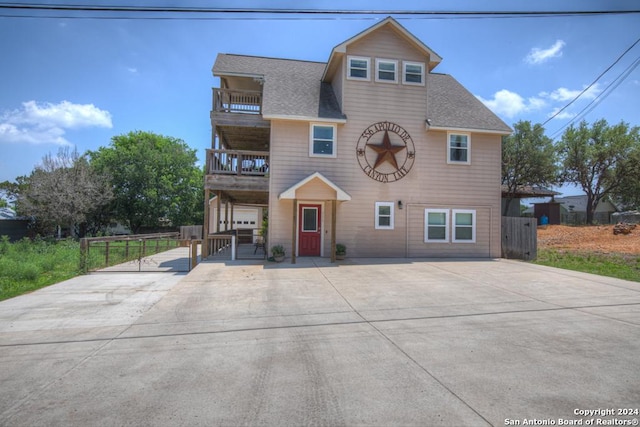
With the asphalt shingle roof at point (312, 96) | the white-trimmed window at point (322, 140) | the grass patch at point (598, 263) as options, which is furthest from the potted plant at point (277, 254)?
the grass patch at point (598, 263)

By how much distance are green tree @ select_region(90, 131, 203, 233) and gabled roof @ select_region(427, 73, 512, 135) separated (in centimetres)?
2384

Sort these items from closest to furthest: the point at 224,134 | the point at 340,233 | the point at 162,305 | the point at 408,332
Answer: the point at 408,332
the point at 162,305
the point at 340,233
the point at 224,134

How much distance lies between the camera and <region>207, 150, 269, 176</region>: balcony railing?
1348 centimetres

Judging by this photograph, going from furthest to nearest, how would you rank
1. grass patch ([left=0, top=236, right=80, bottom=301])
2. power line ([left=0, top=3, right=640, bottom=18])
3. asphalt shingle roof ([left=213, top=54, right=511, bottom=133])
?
1. asphalt shingle roof ([left=213, top=54, right=511, bottom=133])
2. grass patch ([left=0, top=236, right=80, bottom=301])
3. power line ([left=0, top=3, right=640, bottom=18])

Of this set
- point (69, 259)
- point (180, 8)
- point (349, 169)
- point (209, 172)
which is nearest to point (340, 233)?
point (349, 169)

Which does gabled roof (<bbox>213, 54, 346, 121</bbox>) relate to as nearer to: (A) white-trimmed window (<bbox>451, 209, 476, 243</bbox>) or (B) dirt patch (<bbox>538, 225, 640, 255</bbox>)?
(A) white-trimmed window (<bbox>451, 209, 476, 243</bbox>)

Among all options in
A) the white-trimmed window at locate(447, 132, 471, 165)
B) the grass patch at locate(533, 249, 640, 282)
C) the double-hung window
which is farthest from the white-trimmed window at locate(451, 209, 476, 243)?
the grass patch at locate(533, 249, 640, 282)

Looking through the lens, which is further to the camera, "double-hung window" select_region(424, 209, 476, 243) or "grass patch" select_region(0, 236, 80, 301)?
"double-hung window" select_region(424, 209, 476, 243)

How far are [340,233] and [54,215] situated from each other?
20382 mm

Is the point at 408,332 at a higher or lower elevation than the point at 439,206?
lower

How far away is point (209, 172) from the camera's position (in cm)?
1329

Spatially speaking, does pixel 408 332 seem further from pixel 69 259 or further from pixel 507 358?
pixel 69 259

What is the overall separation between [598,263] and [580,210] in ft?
152

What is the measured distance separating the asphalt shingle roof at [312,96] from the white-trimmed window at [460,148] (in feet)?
1.55
